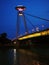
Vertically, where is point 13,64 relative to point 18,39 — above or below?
below

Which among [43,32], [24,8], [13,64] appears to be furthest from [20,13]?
[13,64]

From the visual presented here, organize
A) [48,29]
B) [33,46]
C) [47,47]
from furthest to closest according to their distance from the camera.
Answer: [33,46] < [47,47] < [48,29]

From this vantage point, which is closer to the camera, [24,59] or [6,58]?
[24,59]

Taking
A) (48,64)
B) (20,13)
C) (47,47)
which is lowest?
(48,64)

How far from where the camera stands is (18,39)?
4225 cm

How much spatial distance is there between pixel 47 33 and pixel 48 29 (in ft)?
2.48

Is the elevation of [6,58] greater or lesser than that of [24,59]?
greater

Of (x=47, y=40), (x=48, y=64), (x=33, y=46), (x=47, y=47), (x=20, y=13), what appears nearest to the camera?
(x=48, y=64)

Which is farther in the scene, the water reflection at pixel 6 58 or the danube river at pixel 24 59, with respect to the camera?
the water reflection at pixel 6 58

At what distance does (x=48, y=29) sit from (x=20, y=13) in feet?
65.0

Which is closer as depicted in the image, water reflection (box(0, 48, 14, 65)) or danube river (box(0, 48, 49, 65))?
danube river (box(0, 48, 49, 65))

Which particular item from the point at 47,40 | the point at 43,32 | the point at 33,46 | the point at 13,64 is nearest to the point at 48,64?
the point at 13,64

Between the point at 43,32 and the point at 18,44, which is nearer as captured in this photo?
the point at 43,32

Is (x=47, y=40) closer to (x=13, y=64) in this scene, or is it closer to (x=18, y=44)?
(x=18, y=44)
